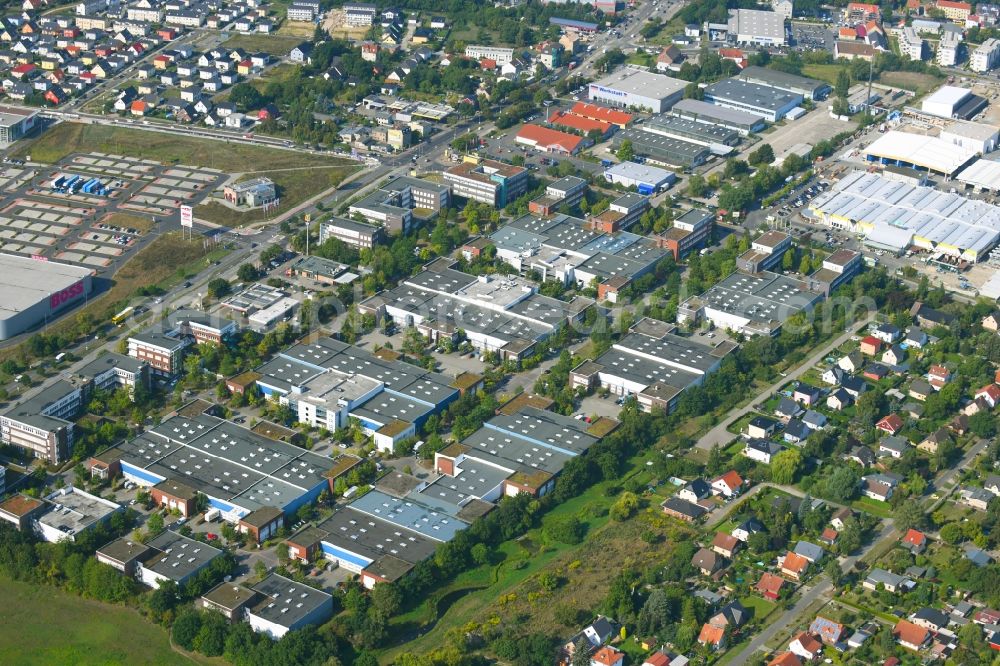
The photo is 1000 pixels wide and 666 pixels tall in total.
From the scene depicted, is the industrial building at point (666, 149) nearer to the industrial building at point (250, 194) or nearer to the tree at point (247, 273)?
the industrial building at point (250, 194)

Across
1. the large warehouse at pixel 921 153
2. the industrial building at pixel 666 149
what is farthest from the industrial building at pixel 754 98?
the industrial building at pixel 666 149

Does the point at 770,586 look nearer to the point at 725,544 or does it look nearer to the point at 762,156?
the point at 725,544

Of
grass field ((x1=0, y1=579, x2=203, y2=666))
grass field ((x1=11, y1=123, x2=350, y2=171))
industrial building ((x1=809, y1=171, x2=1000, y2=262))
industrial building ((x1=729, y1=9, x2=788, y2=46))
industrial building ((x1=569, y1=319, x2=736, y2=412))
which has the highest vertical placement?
industrial building ((x1=729, y1=9, x2=788, y2=46))

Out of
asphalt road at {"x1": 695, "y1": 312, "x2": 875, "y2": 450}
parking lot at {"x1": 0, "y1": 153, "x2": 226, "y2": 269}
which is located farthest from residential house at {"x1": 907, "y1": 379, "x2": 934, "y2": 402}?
parking lot at {"x1": 0, "y1": 153, "x2": 226, "y2": 269}

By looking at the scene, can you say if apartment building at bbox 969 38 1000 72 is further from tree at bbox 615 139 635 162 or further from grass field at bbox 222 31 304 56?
grass field at bbox 222 31 304 56

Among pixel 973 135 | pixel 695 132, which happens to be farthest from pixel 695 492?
pixel 973 135

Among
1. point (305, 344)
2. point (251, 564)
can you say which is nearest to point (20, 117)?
point (305, 344)
